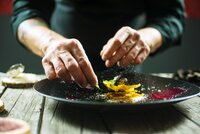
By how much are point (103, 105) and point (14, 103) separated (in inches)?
12.3

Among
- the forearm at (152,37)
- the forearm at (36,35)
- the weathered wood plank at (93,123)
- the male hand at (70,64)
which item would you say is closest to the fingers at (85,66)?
the male hand at (70,64)

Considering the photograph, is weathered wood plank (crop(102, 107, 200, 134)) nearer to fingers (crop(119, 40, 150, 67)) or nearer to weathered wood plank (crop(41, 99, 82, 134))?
weathered wood plank (crop(41, 99, 82, 134))

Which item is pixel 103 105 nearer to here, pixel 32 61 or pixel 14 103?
pixel 14 103

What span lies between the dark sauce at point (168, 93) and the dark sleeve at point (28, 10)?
81cm

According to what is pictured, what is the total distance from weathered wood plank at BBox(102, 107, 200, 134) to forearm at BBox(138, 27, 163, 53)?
0.62m

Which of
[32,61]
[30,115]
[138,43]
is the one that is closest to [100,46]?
[138,43]

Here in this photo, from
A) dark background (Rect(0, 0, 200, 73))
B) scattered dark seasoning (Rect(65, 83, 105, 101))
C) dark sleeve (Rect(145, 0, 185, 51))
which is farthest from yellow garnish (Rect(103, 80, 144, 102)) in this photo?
dark background (Rect(0, 0, 200, 73))

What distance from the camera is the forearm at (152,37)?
1.41 metres

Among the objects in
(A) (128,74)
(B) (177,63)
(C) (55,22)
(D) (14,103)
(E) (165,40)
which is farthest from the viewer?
(B) (177,63)

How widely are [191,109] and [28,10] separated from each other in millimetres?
937

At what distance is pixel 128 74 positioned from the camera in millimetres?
1080

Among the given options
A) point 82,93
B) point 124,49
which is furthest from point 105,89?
point 124,49

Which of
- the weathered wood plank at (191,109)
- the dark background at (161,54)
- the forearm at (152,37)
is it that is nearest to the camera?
the weathered wood plank at (191,109)

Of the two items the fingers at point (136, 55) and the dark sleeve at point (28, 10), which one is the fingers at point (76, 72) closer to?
the fingers at point (136, 55)
